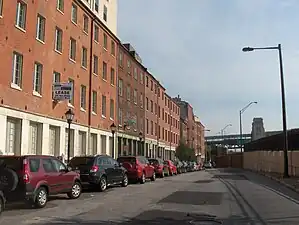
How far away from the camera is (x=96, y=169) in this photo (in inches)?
787

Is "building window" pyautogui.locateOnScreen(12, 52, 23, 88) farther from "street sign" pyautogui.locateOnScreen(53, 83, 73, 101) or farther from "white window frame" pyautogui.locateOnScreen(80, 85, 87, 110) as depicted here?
"white window frame" pyautogui.locateOnScreen(80, 85, 87, 110)

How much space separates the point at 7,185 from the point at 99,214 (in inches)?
117

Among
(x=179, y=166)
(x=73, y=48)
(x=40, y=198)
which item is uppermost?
(x=73, y=48)

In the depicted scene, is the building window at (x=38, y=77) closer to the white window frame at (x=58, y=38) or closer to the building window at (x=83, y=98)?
the white window frame at (x=58, y=38)

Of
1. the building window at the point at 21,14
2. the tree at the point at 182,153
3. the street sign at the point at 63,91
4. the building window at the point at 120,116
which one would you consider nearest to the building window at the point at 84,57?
the street sign at the point at 63,91

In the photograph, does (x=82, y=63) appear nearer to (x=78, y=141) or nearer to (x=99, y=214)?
(x=78, y=141)

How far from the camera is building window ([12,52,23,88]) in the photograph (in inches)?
880

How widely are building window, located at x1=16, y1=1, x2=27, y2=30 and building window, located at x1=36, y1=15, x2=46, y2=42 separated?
5.51 ft

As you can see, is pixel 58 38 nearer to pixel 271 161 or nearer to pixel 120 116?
pixel 120 116

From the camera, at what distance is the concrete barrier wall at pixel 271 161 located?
33216 millimetres

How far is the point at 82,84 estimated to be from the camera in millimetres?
31969

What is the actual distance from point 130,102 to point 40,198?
112 ft

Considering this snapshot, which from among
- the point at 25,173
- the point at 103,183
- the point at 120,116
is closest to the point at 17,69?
the point at 103,183

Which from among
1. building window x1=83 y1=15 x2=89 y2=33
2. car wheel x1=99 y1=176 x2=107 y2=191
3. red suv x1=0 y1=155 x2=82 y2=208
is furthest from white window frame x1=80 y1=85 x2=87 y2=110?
red suv x1=0 y1=155 x2=82 y2=208
